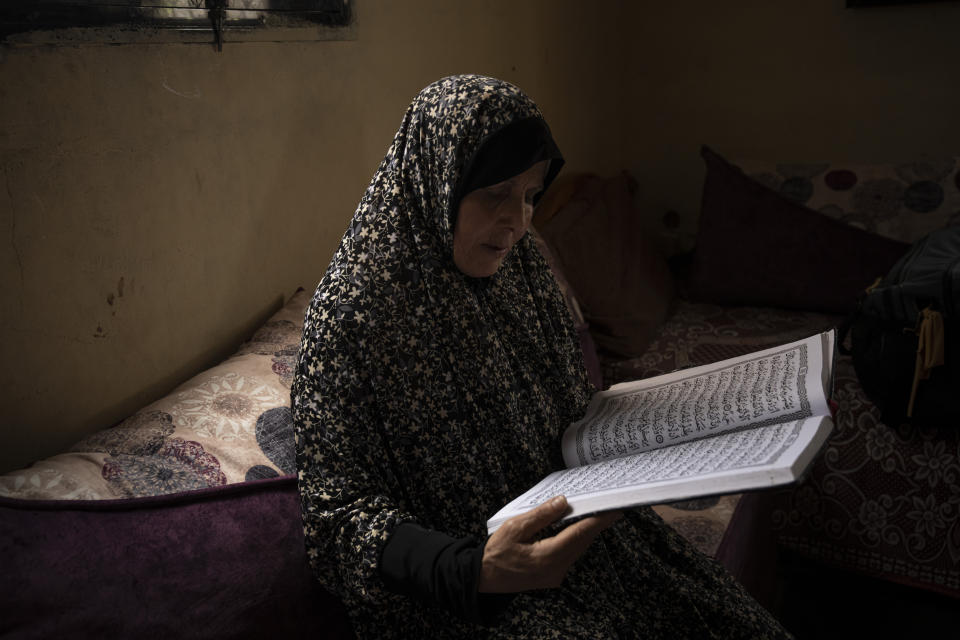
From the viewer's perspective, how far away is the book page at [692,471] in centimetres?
66

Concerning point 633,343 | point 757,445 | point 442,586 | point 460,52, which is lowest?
point 633,343

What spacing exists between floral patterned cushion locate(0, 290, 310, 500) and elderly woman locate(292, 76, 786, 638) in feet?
0.41

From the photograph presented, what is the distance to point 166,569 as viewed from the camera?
0.78 metres

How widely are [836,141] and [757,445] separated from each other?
224cm

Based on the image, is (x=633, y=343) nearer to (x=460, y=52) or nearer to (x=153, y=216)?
(x=460, y=52)

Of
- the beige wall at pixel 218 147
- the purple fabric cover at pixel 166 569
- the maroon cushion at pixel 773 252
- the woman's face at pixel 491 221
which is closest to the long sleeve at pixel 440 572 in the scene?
the purple fabric cover at pixel 166 569

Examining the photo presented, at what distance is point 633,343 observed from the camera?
6.79 ft

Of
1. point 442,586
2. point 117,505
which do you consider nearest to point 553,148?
point 442,586

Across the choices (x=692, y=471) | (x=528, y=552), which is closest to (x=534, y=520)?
(x=528, y=552)

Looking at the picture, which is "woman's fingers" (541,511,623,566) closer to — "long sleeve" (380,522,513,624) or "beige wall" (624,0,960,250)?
"long sleeve" (380,522,513,624)

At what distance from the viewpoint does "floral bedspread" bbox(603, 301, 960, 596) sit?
163cm

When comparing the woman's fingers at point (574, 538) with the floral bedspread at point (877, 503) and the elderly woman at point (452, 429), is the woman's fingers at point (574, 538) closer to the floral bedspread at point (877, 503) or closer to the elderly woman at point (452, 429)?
the elderly woman at point (452, 429)

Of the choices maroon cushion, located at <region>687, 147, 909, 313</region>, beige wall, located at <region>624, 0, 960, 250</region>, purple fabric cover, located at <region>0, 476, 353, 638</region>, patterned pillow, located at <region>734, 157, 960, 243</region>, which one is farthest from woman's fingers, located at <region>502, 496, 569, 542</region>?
beige wall, located at <region>624, 0, 960, 250</region>

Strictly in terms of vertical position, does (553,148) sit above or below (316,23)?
below
